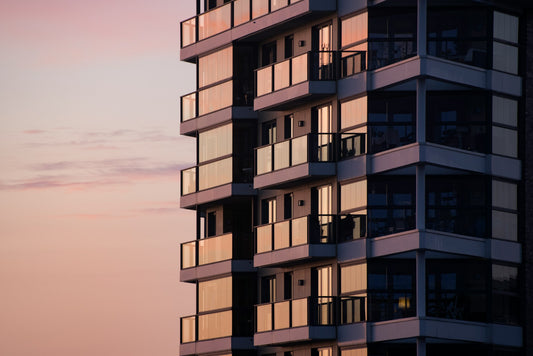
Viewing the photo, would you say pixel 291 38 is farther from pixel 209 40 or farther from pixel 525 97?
pixel 525 97

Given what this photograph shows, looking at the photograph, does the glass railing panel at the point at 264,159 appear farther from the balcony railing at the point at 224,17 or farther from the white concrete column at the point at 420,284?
the white concrete column at the point at 420,284

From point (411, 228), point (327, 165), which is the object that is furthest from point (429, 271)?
point (327, 165)

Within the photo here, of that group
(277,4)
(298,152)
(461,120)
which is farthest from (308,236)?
(277,4)

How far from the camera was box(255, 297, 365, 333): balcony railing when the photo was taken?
6794 cm

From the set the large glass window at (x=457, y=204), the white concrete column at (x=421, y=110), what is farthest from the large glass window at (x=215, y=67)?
the large glass window at (x=457, y=204)

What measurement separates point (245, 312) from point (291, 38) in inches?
412

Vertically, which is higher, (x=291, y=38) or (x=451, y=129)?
(x=291, y=38)

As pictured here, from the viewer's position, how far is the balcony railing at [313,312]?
2675 inches

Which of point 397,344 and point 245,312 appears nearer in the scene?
point 397,344

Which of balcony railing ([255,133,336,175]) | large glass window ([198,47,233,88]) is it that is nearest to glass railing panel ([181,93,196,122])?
large glass window ([198,47,233,88])

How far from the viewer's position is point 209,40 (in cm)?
7744

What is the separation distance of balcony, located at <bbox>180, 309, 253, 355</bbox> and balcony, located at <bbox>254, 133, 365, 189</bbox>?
233 inches

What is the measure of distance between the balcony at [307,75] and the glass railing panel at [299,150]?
156cm

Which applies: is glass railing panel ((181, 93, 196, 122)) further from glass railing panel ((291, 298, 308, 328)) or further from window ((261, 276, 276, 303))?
glass railing panel ((291, 298, 308, 328))
